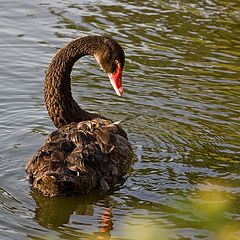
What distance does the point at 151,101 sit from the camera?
8117 mm

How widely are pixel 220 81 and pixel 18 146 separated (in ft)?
8.68

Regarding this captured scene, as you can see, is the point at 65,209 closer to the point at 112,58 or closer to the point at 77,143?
the point at 77,143

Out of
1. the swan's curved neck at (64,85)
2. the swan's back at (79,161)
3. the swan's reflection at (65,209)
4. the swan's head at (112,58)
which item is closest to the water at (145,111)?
the swan's reflection at (65,209)

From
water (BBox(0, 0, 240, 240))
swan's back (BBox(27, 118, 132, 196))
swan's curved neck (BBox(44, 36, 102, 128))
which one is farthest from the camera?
swan's curved neck (BBox(44, 36, 102, 128))

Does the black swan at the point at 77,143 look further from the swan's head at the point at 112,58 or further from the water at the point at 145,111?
the water at the point at 145,111

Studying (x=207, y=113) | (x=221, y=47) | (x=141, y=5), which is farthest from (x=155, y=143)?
(x=141, y=5)

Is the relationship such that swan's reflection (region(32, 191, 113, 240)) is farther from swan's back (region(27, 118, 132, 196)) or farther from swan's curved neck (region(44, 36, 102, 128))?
swan's curved neck (region(44, 36, 102, 128))

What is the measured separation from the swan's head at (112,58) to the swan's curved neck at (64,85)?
7 cm

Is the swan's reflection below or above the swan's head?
below

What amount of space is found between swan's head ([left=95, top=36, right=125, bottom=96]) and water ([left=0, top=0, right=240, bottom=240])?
55 cm

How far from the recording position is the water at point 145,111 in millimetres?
5727

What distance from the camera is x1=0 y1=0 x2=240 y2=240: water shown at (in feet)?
18.8

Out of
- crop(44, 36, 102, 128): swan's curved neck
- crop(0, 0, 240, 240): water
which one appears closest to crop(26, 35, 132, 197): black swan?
crop(44, 36, 102, 128): swan's curved neck

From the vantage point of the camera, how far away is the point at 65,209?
605 cm
